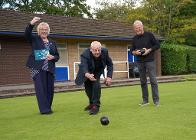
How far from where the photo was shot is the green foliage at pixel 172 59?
35500mm

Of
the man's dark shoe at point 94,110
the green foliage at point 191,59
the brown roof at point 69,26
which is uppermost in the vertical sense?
the brown roof at point 69,26

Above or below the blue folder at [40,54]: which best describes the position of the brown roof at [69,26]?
below

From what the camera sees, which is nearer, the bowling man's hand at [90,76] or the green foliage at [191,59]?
the bowling man's hand at [90,76]

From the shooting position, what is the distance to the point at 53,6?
1889 inches

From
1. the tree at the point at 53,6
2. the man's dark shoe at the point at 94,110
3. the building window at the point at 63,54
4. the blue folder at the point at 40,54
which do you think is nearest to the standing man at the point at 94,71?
the man's dark shoe at the point at 94,110

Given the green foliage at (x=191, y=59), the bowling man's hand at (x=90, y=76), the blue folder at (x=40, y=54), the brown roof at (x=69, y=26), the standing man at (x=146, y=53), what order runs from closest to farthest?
the bowling man's hand at (x=90, y=76) → the blue folder at (x=40, y=54) → the standing man at (x=146, y=53) → the brown roof at (x=69, y=26) → the green foliage at (x=191, y=59)

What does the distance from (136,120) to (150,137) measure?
181cm

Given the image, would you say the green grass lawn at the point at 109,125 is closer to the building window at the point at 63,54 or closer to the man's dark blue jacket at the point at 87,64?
the man's dark blue jacket at the point at 87,64

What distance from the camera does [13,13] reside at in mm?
27469

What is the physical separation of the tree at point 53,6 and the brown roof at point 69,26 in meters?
15.0

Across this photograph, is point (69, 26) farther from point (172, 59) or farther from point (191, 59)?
point (191, 59)

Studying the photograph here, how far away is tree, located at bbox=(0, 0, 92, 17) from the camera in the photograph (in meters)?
A: 47.6

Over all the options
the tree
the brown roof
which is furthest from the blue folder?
the tree

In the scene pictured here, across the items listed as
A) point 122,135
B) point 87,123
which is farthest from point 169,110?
point 122,135
